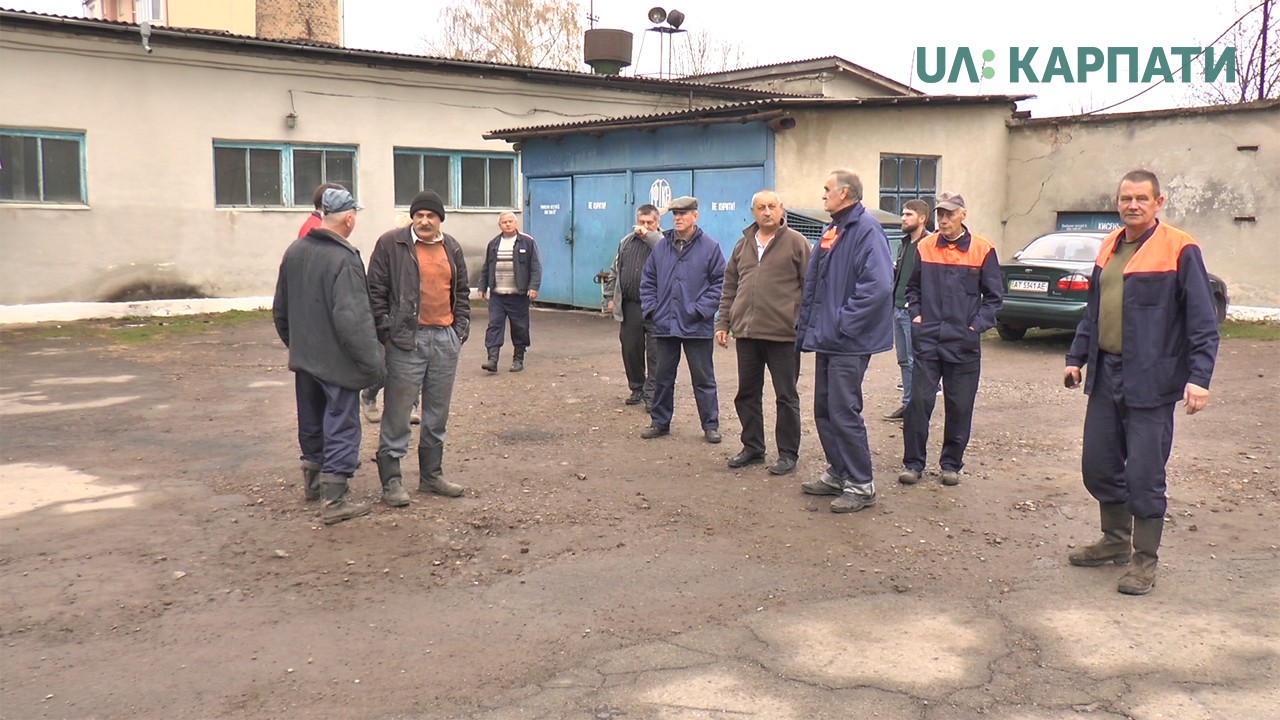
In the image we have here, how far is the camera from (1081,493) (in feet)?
21.7

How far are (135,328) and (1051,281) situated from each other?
39.4 feet

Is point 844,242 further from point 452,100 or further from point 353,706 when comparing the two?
point 452,100

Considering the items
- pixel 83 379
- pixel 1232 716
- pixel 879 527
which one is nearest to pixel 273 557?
pixel 879 527

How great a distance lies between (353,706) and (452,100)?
1685cm

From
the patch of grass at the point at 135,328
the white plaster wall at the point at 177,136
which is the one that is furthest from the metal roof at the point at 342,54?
the patch of grass at the point at 135,328

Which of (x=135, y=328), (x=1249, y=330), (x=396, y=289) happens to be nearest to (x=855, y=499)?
(x=396, y=289)

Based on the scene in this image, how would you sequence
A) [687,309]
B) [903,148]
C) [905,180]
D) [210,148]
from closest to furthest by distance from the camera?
[687,309] < [903,148] < [905,180] < [210,148]

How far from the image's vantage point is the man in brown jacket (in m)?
6.99

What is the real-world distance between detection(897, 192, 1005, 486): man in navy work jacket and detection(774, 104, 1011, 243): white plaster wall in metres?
8.02

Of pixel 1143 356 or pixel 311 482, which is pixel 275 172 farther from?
pixel 1143 356

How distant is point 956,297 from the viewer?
683 cm

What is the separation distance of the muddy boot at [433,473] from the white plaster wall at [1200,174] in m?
13.5

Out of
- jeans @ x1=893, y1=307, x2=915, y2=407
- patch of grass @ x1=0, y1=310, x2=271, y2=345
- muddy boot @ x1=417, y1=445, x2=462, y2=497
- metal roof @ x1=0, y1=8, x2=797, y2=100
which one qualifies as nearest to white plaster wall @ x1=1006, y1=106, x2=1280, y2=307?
metal roof @ x1=0, y1=8, x2=797, y2=100

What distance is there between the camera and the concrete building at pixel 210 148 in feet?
51.2
